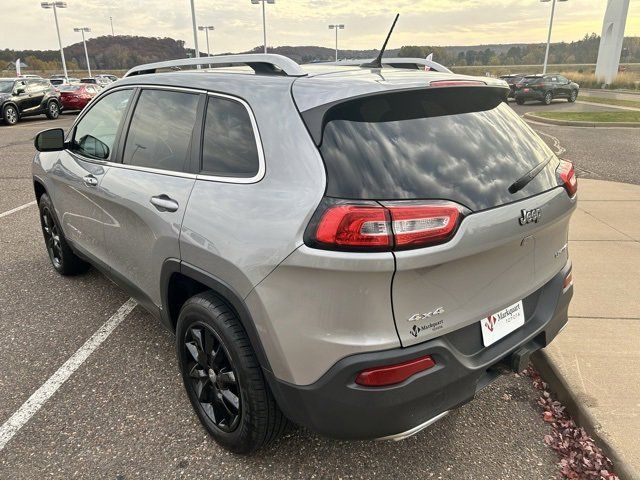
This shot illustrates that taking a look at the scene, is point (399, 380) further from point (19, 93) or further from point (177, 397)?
point (19, 93)

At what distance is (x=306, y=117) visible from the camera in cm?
196

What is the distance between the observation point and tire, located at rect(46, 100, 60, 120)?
789 inches

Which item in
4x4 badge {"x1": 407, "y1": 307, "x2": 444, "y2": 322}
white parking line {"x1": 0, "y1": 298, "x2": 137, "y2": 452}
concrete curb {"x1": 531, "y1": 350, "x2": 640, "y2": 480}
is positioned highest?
4x4 badge {"x1": 407, "y1": 307, "x2": 444, "y2": 322}

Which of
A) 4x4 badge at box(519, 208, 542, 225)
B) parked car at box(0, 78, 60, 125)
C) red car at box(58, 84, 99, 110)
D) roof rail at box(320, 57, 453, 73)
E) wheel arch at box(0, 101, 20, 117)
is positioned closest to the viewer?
4x4 badge at box(519, 208, 542, 225)

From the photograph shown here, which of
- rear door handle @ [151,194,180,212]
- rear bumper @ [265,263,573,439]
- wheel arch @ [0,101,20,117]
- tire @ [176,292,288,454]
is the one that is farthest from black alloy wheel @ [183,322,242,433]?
wheel arch @ [0,101,20,117]

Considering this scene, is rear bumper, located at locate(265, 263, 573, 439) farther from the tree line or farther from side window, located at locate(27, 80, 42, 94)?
the tree line

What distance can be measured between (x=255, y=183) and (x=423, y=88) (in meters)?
0.79

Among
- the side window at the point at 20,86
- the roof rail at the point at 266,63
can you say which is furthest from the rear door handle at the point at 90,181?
the side window at the point at 20,86

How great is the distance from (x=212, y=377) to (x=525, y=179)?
1.71 m

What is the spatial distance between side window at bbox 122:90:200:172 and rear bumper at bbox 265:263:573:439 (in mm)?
1293

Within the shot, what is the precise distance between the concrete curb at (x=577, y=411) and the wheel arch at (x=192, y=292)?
5.38ft

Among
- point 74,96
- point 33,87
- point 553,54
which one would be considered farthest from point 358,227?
point 553,54

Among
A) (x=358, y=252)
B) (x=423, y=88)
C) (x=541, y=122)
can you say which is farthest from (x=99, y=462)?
(x=541, y=122)

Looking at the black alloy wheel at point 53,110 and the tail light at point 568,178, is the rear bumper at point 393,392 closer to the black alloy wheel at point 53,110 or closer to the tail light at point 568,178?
the tail light at point 568,178
